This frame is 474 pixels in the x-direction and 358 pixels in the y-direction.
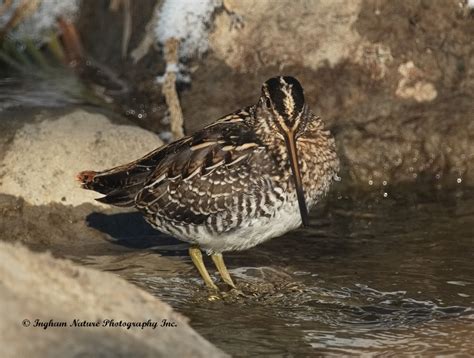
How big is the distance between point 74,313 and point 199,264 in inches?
105

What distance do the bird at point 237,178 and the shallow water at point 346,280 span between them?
1.11ft

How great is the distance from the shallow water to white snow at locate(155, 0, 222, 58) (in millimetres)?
1791

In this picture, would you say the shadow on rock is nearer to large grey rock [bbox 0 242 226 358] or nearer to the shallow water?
the shallow water

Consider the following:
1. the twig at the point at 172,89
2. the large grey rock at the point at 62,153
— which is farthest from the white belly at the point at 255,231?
the twig at the point at 172,89

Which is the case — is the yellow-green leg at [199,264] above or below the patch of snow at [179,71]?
below

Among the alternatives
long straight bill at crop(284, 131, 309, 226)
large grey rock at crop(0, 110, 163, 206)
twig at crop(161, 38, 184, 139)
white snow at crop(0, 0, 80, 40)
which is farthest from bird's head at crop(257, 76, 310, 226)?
white snow at crop(0, 0, 80, 40)

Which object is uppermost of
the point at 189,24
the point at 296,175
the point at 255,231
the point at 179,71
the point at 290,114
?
the point at 189,24

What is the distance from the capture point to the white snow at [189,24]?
31.1ft

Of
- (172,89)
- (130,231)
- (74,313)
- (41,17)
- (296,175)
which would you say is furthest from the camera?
(41,17)

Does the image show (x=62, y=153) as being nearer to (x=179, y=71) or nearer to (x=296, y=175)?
(x=179, y=71)

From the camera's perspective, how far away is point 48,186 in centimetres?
825

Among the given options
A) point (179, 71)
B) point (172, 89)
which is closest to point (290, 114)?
point (172, 89)

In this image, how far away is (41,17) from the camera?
10.9 m

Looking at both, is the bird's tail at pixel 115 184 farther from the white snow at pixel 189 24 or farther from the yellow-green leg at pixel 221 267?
the white snow at pixel 189 24
